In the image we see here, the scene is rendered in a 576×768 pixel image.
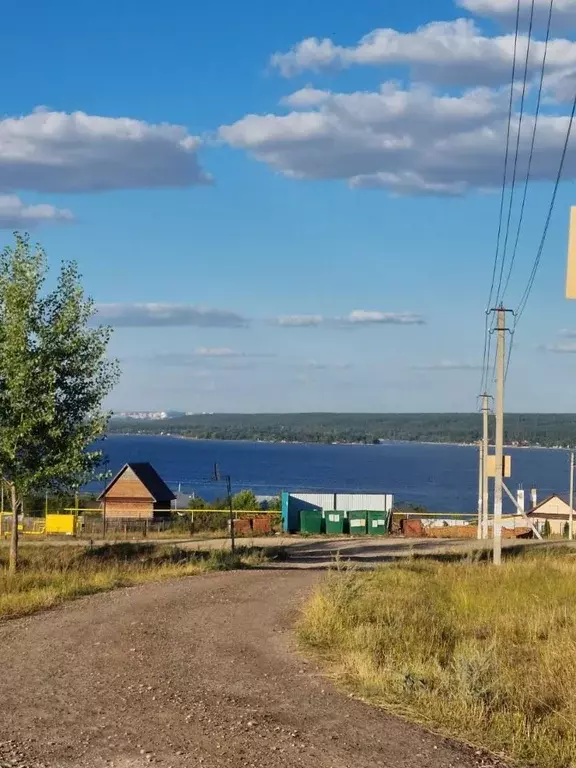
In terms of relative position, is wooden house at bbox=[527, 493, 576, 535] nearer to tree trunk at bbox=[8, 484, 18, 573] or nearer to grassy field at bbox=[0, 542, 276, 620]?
grassy field at bbox=[0, 542, 276, 620]

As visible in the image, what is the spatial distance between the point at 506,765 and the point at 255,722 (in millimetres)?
1913

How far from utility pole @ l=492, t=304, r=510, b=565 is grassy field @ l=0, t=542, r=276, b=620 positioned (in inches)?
256

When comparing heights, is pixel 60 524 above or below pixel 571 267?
below

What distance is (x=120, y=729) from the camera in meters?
7.03

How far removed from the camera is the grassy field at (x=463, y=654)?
7168 millimetres

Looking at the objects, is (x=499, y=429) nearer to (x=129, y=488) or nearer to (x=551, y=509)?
(x=129, y=488)

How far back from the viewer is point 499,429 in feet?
91.1

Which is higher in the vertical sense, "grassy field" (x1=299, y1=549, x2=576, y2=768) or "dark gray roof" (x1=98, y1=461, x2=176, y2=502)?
"grassy field" (x1=299, y1=549, x2=576, y2=768)

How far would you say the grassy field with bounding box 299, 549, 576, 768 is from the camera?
7.17 meters

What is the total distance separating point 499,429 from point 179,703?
69.4 ft

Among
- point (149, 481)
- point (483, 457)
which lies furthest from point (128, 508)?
point (483, 457)

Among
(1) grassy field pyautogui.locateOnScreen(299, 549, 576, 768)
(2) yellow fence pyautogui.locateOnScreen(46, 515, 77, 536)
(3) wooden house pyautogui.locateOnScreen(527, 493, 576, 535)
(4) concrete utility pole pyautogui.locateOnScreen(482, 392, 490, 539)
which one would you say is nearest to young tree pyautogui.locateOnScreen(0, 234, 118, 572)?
(1) grassy field pyautogui.locateOnScreen(299, 549, 576, 768)

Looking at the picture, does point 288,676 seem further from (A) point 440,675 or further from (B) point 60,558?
(B) point 60,558

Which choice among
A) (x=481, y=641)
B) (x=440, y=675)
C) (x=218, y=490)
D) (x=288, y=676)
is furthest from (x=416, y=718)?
(x=218, y=490)
